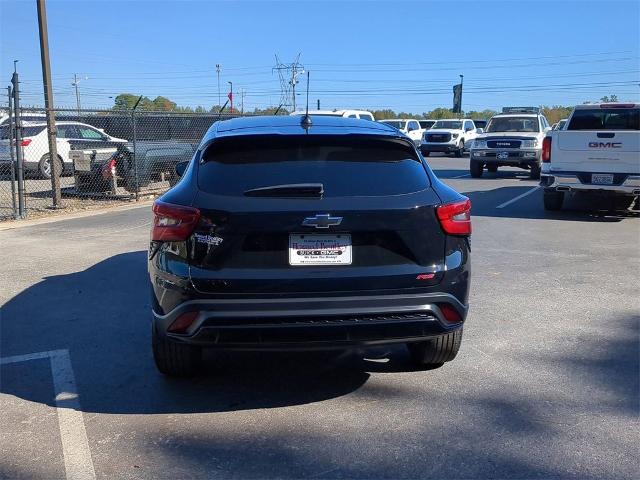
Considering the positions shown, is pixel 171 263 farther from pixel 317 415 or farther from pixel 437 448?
pixel 437 448

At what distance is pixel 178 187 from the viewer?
4105mm

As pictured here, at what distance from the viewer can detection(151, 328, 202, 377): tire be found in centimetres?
421

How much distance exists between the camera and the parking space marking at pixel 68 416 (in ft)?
11.1

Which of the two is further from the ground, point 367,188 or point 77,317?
point 367,188

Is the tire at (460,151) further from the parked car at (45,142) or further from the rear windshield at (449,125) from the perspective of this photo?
the parked car at (45,142)

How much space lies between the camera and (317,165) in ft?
13.3

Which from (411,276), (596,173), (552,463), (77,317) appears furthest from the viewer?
(596,173)

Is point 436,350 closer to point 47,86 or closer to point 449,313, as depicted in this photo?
point 449,313

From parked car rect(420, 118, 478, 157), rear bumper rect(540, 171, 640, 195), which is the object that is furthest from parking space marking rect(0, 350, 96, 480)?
parked car rect(420, 118, 478, 157)

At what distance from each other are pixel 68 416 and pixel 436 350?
7.74 feet

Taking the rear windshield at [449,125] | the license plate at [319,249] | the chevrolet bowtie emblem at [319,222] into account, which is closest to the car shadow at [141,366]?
the license plate at [319,249]

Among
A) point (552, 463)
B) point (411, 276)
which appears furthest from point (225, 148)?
point (552, 463)

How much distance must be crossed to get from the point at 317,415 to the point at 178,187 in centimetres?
162

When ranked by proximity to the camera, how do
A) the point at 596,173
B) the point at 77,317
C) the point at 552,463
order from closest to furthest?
the point at 552,463, the point at 77,317, the point at 596,173
